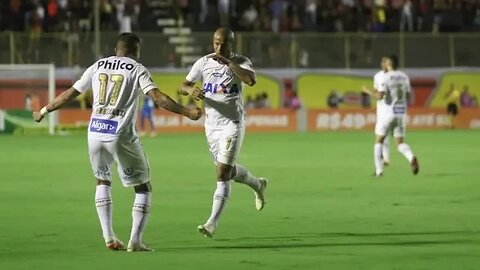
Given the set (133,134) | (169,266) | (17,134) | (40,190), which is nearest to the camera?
(169,266)

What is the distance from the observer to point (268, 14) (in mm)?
49344

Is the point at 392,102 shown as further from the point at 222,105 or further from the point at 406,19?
the point at 406,19

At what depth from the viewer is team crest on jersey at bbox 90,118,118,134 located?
38.0ft

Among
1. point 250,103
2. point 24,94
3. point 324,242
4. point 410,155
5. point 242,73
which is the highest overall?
point 242,73

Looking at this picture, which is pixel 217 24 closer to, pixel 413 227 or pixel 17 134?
pixel 17 134

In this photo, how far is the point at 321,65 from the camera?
156 feet

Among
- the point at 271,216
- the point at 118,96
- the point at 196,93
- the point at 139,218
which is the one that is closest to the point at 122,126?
the point at 118,96

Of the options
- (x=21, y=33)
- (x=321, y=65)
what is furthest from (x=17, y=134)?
(x=321, y=65)

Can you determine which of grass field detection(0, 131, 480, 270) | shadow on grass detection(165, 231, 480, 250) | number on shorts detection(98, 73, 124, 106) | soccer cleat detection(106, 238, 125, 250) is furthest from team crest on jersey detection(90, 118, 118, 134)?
shadow on grass detection(165, 231, 480, 250)

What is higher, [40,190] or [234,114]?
[234,114]

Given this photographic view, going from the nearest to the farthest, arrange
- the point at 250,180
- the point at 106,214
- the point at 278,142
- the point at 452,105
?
the point at 106,214 < the point at 250,180 < the point at 278,142 < the point at 452,105

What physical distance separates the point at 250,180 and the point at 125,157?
3.10 metres

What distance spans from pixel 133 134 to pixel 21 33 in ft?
107

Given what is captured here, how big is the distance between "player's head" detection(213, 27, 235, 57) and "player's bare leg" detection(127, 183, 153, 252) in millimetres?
1880
